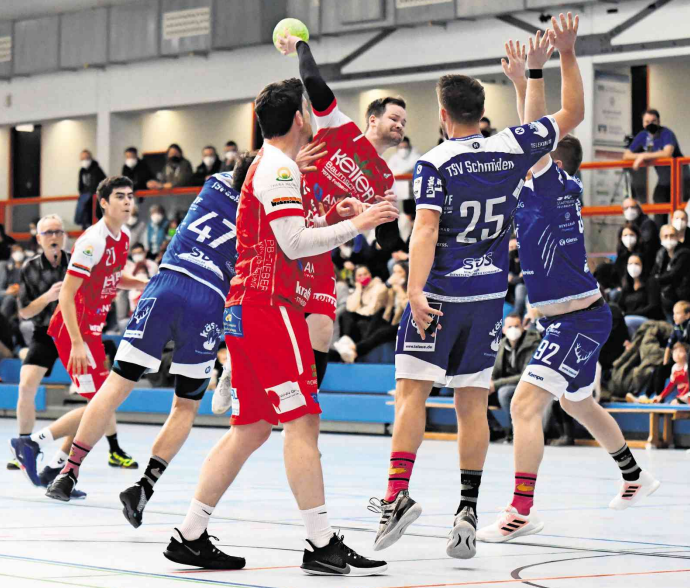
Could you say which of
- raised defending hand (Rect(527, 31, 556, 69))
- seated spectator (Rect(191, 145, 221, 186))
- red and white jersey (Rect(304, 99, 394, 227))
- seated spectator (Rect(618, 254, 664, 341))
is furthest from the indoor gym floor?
seated spectator (Rect(191, 145, 221, 186))

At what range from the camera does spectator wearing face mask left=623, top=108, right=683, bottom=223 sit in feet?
55.7

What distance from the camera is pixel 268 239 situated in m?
5.05

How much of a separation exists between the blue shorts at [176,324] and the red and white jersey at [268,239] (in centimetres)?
172

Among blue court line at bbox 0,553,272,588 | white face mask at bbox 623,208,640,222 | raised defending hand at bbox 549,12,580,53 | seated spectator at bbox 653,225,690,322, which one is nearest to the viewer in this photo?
blue court line at bbox 0,553,272,588

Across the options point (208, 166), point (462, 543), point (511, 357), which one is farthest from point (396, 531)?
point (208, 166)

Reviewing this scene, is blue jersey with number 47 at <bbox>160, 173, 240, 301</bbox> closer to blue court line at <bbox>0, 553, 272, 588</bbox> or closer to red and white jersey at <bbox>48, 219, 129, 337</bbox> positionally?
red and white jersey at <bbox>48, 219, 129, 337</bbox>

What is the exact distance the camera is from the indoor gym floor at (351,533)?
4613 millimetres

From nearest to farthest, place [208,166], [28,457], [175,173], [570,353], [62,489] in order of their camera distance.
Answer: [570,353]
[62,489]
[28,457]
[208,166]
[175,173]

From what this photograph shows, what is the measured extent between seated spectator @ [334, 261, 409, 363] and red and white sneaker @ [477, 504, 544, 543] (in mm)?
10612

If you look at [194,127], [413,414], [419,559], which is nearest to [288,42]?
[413,414]

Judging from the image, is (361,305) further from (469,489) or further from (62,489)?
(469,489)

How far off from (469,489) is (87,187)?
67.9 ft

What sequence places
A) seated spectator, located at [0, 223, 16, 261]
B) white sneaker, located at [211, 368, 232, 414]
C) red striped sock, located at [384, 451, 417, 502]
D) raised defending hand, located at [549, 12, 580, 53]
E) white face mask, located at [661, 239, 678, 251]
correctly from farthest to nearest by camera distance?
1. seated spectator, located at [0, 223, 16, 261]
2. white face mask, located at [661, 239, 678, 251]
3. white sneaker, located at [211, 368, 232, 414]
4. raised defending hand, located at [549, 12, 580, 53]
5. red striped sock, located at [384, 451, 417, 502]

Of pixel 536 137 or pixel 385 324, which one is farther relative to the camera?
pixel 385 324
